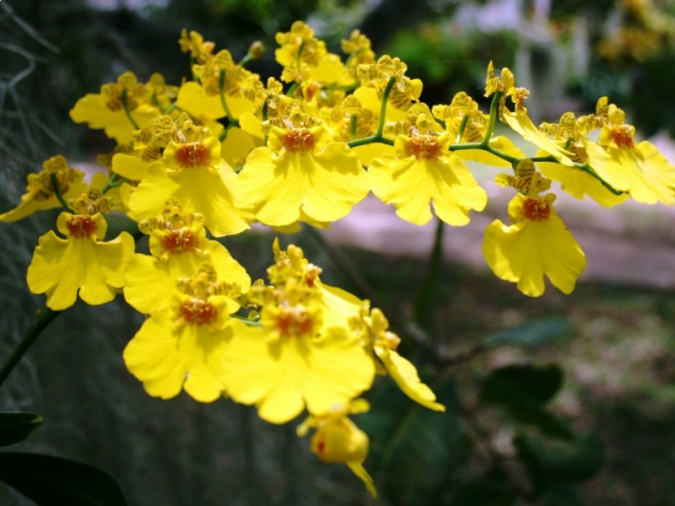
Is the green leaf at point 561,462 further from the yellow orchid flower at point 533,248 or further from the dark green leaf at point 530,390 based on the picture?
the yellow orchid flower at point 533,248

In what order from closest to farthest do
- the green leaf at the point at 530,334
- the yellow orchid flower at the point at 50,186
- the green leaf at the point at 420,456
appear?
the yellow orchid flower at the point at 50,186 → the green leaf at the point at 420,456 → the green leaf at the point at 530,334

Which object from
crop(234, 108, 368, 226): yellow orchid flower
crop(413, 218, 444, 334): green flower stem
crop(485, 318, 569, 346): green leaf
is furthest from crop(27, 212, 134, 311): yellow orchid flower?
crop(485, 318, 569, 346): green leaf

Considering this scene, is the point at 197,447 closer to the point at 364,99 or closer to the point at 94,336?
the point at 94,336

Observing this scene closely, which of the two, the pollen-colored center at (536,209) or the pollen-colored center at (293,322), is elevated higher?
the pollen-colored center at (293,322)

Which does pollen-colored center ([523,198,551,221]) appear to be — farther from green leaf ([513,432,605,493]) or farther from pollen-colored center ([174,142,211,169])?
green leaf ([513,432,605,493])

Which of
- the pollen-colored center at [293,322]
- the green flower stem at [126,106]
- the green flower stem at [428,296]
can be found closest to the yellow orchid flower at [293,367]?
the pollen-colored center at [293,322]

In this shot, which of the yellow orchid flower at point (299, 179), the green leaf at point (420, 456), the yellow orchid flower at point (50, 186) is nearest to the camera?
the yellow orchid flower at point (299, 179)
